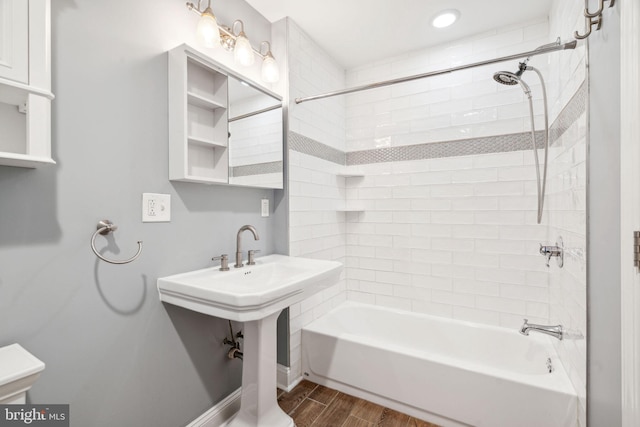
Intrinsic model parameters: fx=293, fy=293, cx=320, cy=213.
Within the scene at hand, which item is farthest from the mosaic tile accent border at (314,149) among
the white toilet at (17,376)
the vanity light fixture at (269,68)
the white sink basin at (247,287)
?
the white toilet at (17,376)

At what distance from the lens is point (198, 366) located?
5.15 ft

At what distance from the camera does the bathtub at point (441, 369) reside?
147 cm

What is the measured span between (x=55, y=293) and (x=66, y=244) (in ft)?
0.57

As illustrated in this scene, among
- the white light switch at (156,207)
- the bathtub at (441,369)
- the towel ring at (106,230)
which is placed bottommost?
the bathtub at (441,369)

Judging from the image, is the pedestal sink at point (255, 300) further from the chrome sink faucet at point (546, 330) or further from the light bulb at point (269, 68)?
the light bulb at point (269, 68)

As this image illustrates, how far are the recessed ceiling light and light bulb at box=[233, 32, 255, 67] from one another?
Answer: 1.34 m

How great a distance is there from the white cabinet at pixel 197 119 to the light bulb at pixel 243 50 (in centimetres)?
20

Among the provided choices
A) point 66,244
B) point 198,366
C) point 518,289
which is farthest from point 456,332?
point 66,244

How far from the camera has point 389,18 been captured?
206cm

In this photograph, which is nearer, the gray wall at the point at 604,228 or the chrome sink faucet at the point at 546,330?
Result: the gray wall at the point at 604,228

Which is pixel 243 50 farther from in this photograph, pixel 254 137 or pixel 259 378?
pixel 259 378

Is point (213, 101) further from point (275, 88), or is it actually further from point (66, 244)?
point (66, 244)

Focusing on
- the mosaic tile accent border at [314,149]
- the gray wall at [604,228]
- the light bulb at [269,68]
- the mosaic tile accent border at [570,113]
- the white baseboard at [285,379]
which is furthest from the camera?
the mosaic tile accent border at [314,149]

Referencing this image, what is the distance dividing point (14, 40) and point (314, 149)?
1.71 m
